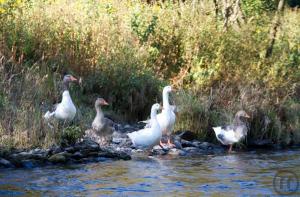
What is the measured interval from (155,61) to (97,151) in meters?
5.57

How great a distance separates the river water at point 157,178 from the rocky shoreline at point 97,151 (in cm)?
28

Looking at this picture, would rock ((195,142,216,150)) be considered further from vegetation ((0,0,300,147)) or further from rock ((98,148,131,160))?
rock ((98,148,131,160))

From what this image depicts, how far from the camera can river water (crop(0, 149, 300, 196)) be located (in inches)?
446

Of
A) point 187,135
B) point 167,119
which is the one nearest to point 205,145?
point 187,135

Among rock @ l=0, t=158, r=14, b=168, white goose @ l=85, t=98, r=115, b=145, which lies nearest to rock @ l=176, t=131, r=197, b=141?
white goose @ l=85, t=98, r=115, b=145

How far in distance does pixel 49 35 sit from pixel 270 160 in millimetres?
6725

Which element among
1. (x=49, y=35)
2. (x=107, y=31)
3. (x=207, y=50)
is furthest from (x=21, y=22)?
(x=207, y=50)

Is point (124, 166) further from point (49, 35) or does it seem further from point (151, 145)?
point (49, 35)

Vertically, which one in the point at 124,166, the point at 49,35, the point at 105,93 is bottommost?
the point at 124,166

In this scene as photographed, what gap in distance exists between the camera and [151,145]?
595 inches

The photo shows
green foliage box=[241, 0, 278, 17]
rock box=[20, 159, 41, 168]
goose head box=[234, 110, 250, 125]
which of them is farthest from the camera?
green foliage box=[241, 0, 278, 17]
